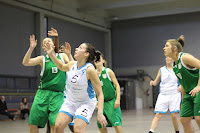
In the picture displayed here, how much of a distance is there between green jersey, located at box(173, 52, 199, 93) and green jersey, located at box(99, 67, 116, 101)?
158cm

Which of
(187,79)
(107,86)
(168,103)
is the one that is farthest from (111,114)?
(168,103)

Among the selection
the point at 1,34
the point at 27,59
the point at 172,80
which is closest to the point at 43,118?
the point at 27,59

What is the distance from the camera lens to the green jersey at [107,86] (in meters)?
6.10

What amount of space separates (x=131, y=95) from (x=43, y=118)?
73.5 ft

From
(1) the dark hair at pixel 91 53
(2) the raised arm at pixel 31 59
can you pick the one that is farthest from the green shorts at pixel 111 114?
(1) the dark hair at pixel 91 53

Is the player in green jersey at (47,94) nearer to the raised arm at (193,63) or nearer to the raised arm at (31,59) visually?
the raised arm at (31,59)

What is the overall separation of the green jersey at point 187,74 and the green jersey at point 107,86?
1581mm

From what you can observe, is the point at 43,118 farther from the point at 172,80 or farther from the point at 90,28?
the point at 90,28

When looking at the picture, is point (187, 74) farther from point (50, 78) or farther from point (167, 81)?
point (167, 81)

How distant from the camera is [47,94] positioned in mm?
4863

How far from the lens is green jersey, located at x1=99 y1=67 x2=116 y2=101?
20.0ft

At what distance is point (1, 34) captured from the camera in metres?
17.4

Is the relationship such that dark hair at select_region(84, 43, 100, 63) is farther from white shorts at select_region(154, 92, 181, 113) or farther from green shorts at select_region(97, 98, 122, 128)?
white shorts at select_region(154, 92, 181, 113)

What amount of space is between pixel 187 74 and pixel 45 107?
217cm
